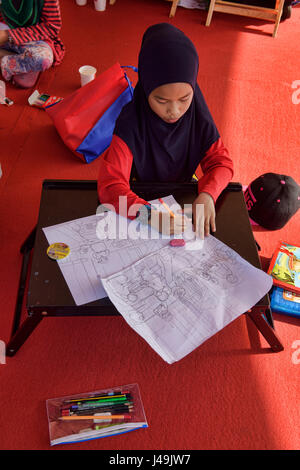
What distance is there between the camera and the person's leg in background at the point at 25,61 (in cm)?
236

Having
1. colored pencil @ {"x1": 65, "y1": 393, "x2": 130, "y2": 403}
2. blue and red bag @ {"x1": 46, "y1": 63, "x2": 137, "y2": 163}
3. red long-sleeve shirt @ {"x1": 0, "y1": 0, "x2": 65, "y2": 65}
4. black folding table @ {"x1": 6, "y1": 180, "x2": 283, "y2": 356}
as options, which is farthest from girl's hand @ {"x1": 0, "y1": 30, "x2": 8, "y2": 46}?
colored pencil @ {"x1": 65, "y1": 393, "x2": 130, "y2": 403}

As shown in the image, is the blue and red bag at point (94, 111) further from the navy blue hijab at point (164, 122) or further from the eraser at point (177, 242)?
the eraser at point (177, 242)

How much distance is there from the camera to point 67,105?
1.96 m

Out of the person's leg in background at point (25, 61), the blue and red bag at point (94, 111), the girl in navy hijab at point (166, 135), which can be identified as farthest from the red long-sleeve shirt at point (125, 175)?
the person's leg in background at point (25, 61)

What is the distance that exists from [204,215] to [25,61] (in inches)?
72.0

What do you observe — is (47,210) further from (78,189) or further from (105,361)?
(105,361)

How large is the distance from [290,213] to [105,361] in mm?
1007

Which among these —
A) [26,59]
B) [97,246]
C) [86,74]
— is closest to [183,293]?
[97,246]

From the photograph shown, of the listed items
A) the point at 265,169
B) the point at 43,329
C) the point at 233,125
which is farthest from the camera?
the point at 233,125

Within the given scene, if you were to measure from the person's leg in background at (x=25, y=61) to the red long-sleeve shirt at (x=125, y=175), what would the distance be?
153 centimetres

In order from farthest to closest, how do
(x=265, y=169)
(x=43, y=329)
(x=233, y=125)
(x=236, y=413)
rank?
1. (x=233, y=125)
2. (x=265, y=169)
3. (x=43, y=329)
4. (x=236, y=413)

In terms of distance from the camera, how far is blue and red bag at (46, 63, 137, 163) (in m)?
1.87

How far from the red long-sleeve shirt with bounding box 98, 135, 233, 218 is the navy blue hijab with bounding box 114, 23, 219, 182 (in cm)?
3

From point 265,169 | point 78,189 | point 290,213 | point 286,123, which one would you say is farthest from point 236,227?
point 286,123
